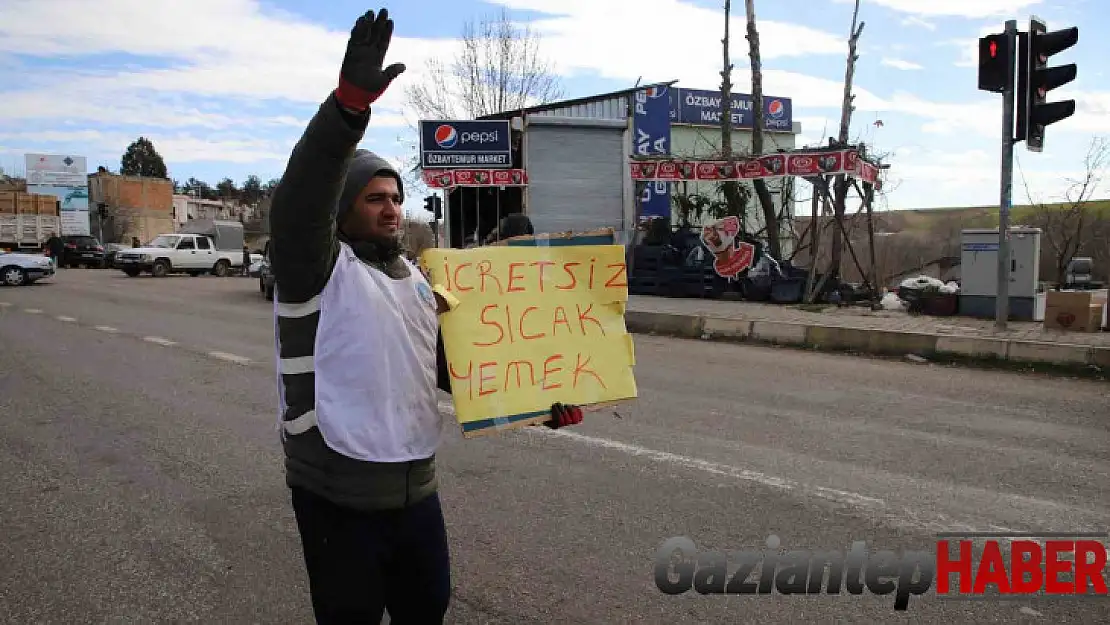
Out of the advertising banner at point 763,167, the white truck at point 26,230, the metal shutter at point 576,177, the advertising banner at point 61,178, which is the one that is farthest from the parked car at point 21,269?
the advertising banner at point 61,178

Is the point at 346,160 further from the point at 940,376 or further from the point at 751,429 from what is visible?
the point at 940,376

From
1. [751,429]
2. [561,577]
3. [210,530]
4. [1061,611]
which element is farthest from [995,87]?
[210,530]

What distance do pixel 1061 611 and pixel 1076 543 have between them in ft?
3.07

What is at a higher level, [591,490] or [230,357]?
[230,357]

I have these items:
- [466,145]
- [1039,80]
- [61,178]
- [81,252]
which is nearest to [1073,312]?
[1039,80]

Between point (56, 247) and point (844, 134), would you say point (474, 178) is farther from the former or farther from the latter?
point (56, 247)

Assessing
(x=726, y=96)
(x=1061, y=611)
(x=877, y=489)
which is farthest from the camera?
(x=726, y=96)

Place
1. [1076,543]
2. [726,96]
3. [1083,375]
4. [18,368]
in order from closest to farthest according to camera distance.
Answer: [1076,543]
[1083,375]
[18,368]
[726,96]

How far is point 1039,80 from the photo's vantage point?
9805 mm

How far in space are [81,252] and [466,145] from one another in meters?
29.8

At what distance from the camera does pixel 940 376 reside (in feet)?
29.1

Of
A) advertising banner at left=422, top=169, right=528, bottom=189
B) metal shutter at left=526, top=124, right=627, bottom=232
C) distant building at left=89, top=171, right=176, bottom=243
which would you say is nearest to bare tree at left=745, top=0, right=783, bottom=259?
metal shutter at left=526, top=124, right=627, bottom=232

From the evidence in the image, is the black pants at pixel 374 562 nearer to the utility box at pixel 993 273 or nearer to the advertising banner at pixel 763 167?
the utility box at pixel 993 273

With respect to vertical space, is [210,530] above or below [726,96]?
below
